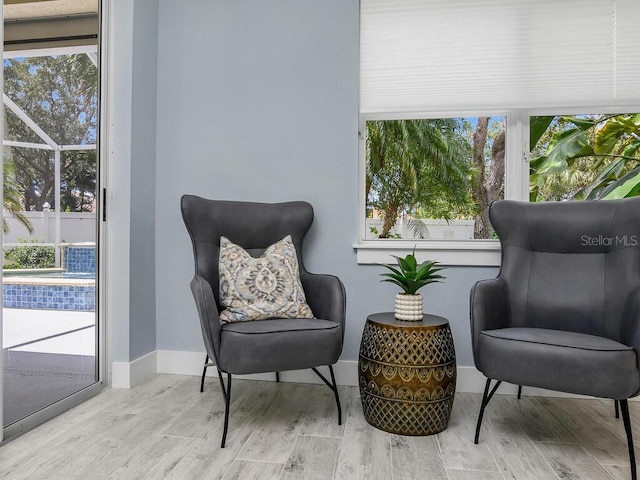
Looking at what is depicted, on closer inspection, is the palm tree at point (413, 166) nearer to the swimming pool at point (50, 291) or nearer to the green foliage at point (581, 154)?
the green foliage at point (581, 154)

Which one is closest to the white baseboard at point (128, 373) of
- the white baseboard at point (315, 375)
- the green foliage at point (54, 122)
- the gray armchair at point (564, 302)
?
the white baseboard at point (315, 375)

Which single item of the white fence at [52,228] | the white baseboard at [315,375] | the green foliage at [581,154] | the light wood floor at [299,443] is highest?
the green foliage at [581,154]

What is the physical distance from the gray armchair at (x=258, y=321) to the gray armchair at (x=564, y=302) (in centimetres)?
65

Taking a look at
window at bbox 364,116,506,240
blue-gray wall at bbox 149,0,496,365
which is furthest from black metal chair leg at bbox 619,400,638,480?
window at bbox 364,116,506,240

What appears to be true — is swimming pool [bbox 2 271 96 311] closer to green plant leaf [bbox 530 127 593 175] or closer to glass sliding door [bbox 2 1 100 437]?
glass sliding door [bbox 2 1 100 437]

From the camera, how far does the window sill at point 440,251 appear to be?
2.47 m

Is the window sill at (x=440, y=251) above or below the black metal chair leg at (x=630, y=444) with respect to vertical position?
above

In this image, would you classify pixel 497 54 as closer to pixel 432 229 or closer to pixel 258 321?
pixel 432 229

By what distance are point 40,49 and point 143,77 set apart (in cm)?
64

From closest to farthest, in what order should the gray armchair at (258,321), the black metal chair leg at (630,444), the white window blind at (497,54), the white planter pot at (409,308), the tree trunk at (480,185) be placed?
the black metal chair leg at (630,444), the gray armchair at (258,321), the white planter pot at (409,308), the white window blind at (497,54), the tree trunk at (480,185)

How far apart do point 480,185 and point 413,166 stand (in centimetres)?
40

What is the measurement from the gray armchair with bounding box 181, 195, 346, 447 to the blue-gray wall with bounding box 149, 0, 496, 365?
25 cm

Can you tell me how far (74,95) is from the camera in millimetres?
2262

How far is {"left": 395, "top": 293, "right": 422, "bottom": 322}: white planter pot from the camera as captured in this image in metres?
2.00
